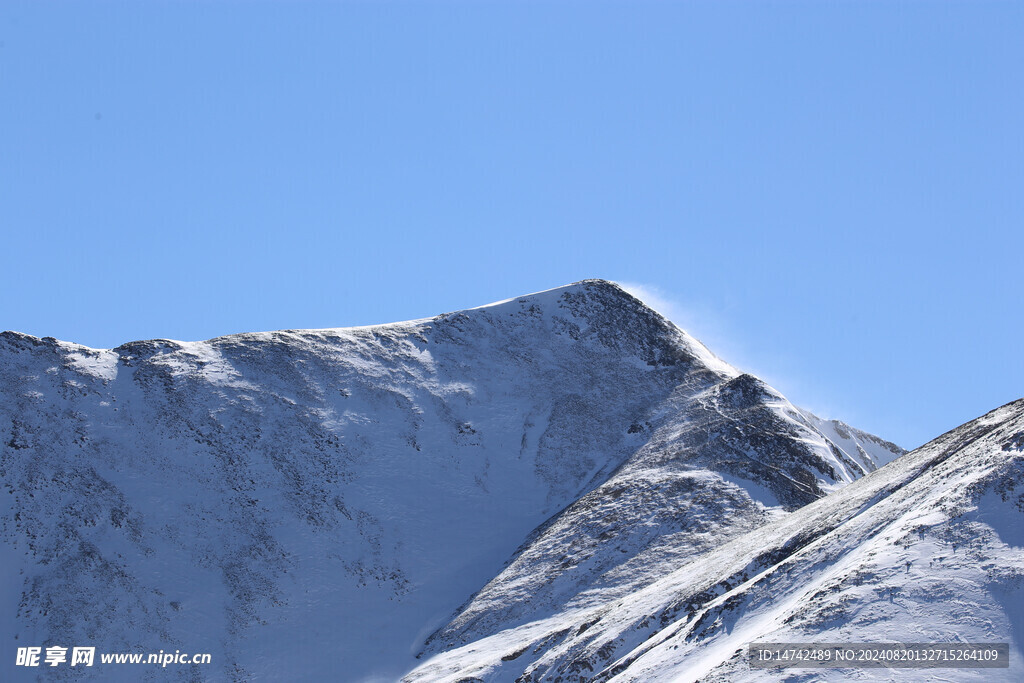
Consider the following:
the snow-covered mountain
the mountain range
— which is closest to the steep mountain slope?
the mountain range

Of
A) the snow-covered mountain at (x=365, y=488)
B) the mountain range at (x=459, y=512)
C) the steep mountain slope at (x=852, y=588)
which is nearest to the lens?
the steep mountain slope at (x=852, y=588)

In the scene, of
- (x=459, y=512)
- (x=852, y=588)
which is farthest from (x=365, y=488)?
(x=852, y=588)

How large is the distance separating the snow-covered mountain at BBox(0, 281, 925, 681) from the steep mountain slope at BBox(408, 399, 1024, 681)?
7.83 ft

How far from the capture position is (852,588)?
108ft

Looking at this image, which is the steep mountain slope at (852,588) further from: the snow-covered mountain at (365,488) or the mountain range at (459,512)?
the snow-covered mountain at (365,488)

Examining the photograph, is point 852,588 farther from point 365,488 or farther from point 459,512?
point 365,488

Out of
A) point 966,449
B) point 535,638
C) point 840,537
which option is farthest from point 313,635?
point 966,449

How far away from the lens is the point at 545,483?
239 feet

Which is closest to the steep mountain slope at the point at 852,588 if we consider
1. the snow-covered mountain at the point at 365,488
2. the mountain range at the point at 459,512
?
the mountain range at the point at 459,512

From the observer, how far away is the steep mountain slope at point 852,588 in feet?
101

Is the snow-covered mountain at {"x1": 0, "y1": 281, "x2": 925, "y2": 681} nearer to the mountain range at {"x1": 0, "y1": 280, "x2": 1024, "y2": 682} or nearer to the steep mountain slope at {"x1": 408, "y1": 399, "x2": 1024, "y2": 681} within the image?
the mountain range at {"x1": 0, "y1": 280, "x2": 1024, "y2": 682}

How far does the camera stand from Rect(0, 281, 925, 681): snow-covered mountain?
5638 cm

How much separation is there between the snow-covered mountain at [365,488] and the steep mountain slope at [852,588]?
2387 mm

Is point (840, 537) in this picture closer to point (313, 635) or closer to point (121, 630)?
point (313, 635)
